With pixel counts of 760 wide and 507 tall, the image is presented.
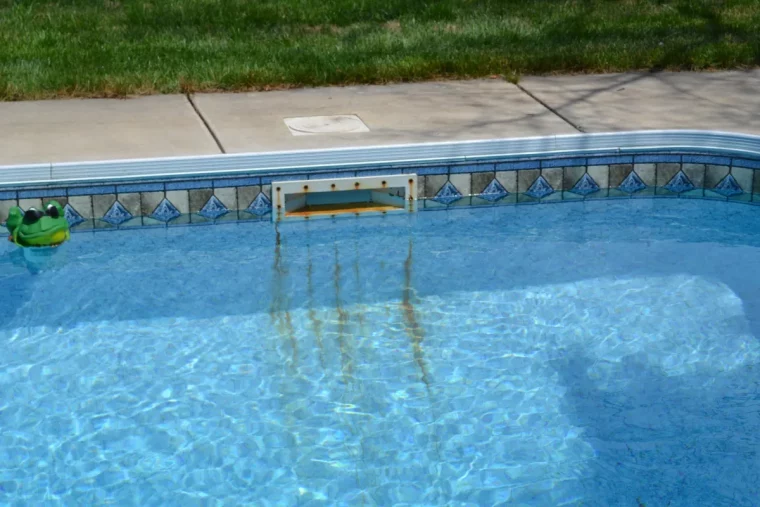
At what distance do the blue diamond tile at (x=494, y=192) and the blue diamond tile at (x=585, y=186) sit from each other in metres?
0.43

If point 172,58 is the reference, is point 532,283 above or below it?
below

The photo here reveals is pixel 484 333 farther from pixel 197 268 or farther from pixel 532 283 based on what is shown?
pixel 197 268

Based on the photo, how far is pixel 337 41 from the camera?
8.70 m

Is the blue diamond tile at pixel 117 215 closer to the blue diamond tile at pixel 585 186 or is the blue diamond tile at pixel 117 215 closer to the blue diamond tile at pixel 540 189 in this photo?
the blue diamond tile at pixel 540 189

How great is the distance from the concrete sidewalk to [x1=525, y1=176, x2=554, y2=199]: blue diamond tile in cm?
30

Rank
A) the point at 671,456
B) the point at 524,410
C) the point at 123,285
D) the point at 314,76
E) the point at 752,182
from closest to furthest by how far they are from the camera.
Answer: the point at 671,456 < the point at 524,410 < the point at 123,285 < the point at 752,182 < the point at 314,76

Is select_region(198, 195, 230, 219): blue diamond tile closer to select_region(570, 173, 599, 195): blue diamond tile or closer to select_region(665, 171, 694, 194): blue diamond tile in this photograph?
select_region(570, 173, 599, 195): blue diamond tile

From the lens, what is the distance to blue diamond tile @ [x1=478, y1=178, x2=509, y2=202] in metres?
6.65

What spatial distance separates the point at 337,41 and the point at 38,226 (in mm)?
3532

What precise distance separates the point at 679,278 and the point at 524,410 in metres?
1.65

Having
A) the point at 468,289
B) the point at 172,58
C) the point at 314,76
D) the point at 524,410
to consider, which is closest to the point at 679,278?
the point at 468,289

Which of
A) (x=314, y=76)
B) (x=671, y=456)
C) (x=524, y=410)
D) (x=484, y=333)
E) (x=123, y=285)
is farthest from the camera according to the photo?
(x=314, y=76)

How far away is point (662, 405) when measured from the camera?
185 inches

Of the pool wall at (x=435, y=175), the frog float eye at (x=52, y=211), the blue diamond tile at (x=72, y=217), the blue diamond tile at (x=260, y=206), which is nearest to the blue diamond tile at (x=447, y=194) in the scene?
the pool wall at (x=435, y=175)
